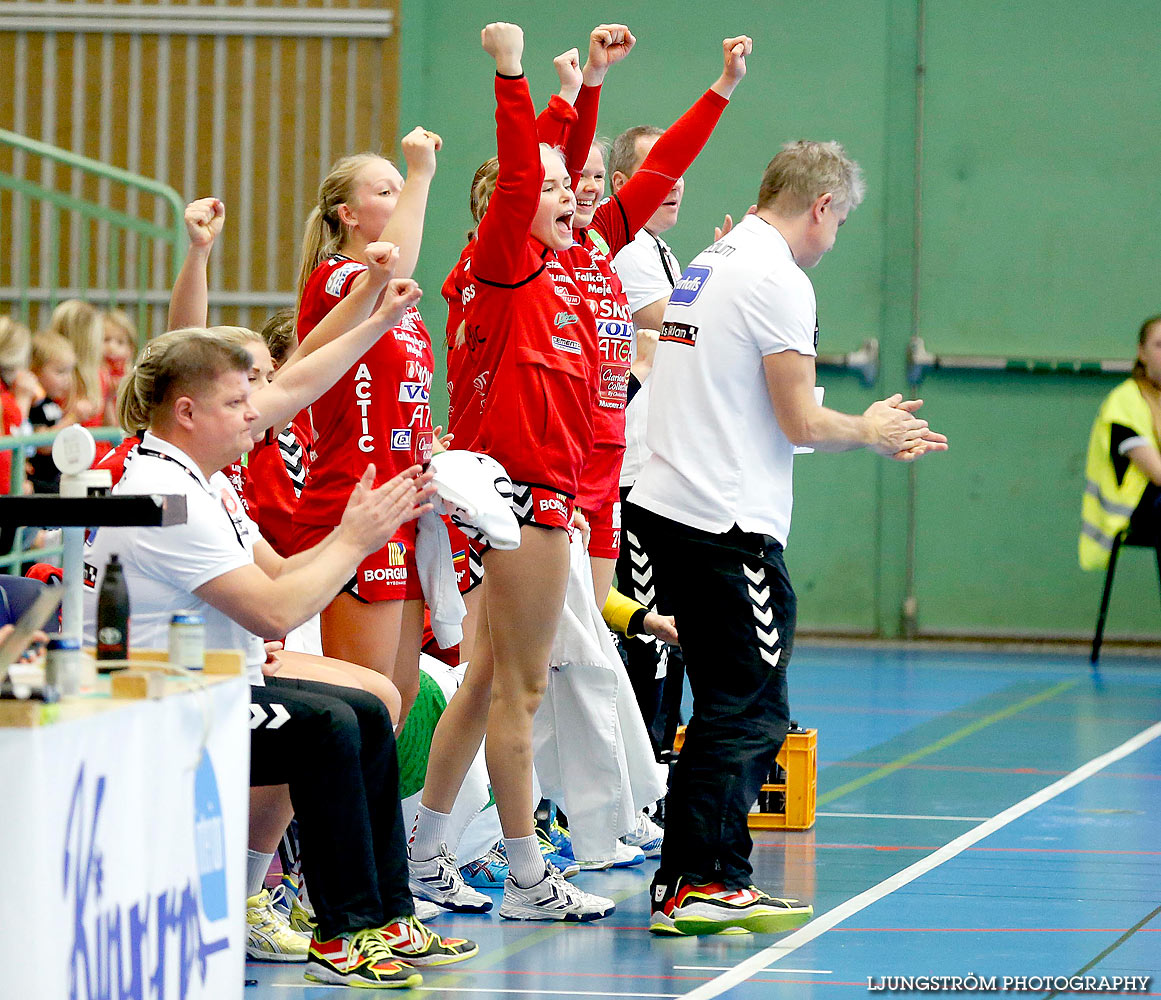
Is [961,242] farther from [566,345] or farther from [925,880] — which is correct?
[566,345]

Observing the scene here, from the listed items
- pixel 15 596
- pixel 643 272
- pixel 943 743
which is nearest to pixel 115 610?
pixel 15 596

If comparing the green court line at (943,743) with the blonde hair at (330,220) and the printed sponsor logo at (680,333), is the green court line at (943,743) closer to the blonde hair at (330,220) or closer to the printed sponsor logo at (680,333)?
the printed sponsor logo at (680,333)

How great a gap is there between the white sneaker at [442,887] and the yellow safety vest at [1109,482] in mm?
6223

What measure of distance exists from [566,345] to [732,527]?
59 cm

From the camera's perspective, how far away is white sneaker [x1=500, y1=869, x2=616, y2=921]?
13.4ft

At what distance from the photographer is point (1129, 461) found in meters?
9.45

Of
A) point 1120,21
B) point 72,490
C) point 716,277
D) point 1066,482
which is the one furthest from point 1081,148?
point 72,490

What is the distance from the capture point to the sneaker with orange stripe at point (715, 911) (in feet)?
12.9

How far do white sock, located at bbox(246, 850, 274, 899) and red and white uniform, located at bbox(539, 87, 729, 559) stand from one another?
4.79ft

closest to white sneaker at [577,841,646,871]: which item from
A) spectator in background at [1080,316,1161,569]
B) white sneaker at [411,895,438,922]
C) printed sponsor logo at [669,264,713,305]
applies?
white sneaker at [411,895,438,922]

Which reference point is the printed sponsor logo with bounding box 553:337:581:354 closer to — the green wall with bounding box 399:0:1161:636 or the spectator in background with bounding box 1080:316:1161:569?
the spectator in background with bounding box 1080:316:1161:569

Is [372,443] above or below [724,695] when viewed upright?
above

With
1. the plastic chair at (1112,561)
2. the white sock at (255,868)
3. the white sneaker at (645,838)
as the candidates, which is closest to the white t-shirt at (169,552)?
the white sock at (255,868)

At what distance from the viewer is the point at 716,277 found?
4.06 m
